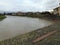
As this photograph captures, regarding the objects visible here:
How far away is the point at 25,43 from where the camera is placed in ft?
29.3

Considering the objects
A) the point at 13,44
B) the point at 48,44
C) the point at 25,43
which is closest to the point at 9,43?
the point at 13,44

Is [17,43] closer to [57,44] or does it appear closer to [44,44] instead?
[44,44]

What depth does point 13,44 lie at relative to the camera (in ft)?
28.8

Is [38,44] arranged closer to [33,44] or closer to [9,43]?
[33,44]

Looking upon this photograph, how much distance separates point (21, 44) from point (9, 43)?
805 mm

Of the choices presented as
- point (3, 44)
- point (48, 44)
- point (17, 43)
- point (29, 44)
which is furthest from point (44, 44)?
point (3, 44)

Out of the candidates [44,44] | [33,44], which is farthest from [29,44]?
[44,44]

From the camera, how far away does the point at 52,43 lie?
8.82m

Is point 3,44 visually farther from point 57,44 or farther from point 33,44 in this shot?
point 57,44

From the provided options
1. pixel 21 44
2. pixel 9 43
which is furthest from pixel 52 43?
pixel 9 43

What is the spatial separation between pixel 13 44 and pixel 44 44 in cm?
178

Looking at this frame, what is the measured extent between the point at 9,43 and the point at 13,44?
1.18 feet

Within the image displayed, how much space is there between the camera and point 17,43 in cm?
896

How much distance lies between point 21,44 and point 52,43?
1801 millimetres
